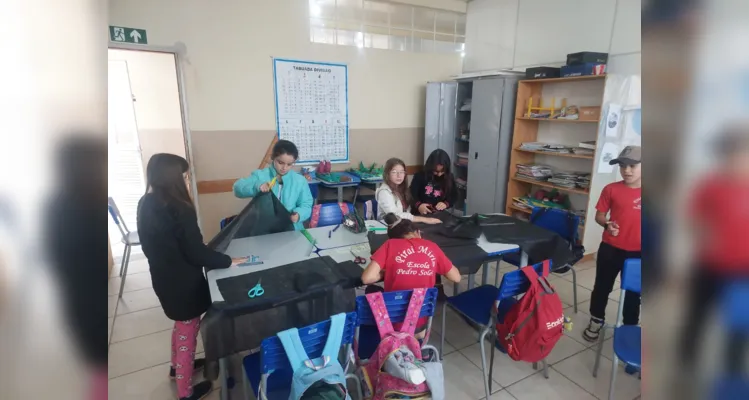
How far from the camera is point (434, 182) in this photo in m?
3.49

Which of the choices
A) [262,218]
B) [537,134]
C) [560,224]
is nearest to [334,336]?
[262,218]

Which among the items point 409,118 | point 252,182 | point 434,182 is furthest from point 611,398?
point 409,118

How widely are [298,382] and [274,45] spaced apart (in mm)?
3746

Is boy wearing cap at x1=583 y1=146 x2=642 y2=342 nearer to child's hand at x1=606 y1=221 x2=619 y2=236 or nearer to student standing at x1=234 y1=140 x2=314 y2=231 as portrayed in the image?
child's hand at x1=606 y1=221 x2=619 y2=236

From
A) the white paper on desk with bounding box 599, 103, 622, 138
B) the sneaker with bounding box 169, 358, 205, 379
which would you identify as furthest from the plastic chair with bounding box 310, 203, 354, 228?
the white paper on desk with bounding box 599, 103, 622, 138

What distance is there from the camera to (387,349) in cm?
172

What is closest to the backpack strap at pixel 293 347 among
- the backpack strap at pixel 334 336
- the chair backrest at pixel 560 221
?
the backpack strap at pixel 334 336

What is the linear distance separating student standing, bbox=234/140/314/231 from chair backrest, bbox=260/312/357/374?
122 centimetres

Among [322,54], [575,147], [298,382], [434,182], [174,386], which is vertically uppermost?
[322,54]

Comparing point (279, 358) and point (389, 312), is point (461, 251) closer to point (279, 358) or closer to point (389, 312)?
point (389, 312)

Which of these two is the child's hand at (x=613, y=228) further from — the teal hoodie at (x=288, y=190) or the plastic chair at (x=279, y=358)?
the teal hoodie at (x=288, y=190)

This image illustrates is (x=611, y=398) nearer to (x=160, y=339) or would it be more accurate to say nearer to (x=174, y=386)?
(x=174, y=386)

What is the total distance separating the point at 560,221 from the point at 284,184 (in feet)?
7.19

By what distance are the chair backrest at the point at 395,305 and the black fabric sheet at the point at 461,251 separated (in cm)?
37
